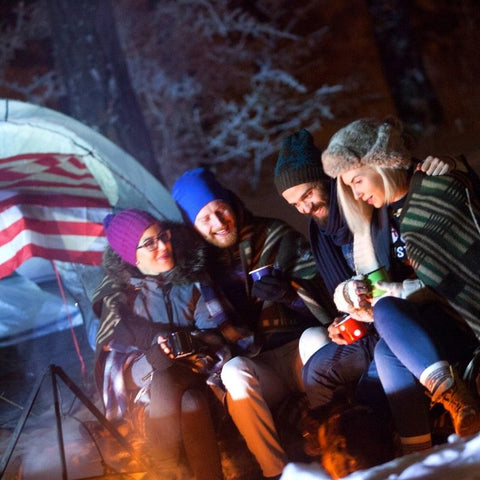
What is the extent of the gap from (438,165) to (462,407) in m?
1.02

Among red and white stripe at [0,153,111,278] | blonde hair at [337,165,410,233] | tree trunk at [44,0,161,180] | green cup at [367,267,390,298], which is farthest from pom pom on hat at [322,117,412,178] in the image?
tree trunk at [44,0,161,180]

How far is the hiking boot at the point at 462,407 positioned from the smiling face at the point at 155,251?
1.72 meters

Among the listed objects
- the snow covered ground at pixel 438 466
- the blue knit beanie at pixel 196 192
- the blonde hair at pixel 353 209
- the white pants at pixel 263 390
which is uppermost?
the blue knit beanie at pixel 196 192

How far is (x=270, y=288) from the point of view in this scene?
3350 millimetres

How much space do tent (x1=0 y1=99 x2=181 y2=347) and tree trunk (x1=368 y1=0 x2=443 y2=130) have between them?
698 cm

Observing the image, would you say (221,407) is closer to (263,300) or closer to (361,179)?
(263,300)

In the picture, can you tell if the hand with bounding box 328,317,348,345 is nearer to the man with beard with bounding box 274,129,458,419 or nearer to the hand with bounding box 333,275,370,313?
the man with beard with bounding box 274,129,458,419

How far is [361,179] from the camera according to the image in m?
2.91

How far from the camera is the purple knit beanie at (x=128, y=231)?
3.51 metres

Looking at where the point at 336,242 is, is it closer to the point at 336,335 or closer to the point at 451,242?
the point at 336,335

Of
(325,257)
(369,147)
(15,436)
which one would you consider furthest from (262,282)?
(15,436)

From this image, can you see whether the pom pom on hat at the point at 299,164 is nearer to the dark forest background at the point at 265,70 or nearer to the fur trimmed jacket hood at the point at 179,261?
the fur trimmed jacket hood at the point at 179,261

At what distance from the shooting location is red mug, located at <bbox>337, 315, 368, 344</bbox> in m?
2.94

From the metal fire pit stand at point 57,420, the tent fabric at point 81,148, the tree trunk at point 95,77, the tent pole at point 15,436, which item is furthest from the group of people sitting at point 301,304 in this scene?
the tree trunk at point 95,77
